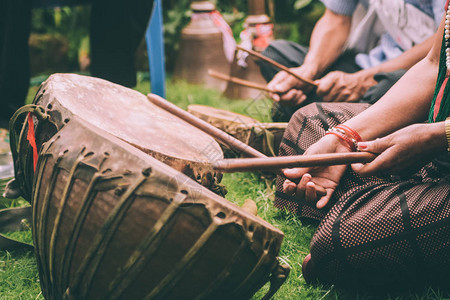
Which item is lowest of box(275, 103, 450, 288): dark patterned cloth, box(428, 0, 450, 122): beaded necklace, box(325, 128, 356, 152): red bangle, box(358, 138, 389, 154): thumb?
box(275, 103, 450, 288): dark patterned cloth

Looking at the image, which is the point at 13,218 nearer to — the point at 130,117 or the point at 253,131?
the point at 130,117

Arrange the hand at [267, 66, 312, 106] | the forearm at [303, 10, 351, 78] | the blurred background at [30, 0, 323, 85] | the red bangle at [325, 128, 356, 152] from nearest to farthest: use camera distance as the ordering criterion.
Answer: the red bangle at [325, 128, 356, 152], the hand at [267, 66, 312, 106], the forearm at [303, 10, 351, 78], the blurred background at [30, 0, 323, 85]

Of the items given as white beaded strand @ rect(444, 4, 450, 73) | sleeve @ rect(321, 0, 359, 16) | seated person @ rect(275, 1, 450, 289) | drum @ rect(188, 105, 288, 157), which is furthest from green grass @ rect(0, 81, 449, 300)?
sleeve @ rect(321, 0, 359, 16)

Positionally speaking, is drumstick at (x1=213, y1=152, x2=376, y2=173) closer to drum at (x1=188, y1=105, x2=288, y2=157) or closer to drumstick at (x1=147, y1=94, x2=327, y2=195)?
drumstick at (x1=147, y1=94, x2=327, y2=195)

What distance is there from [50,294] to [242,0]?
16.5 feet

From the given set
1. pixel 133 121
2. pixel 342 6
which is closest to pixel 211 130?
pixel 133 121

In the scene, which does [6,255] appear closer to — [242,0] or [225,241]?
[225,241]

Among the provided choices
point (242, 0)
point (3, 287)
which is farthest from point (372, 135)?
point (242, 0)

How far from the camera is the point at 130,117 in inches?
52.6

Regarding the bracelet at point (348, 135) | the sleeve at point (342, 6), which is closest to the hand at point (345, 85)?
the sleeve at point (342, 6)

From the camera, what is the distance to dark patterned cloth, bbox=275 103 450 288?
1.23m

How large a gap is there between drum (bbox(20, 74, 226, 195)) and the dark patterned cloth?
0.35 m

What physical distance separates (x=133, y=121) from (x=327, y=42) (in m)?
1.45

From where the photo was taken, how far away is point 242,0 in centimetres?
560
